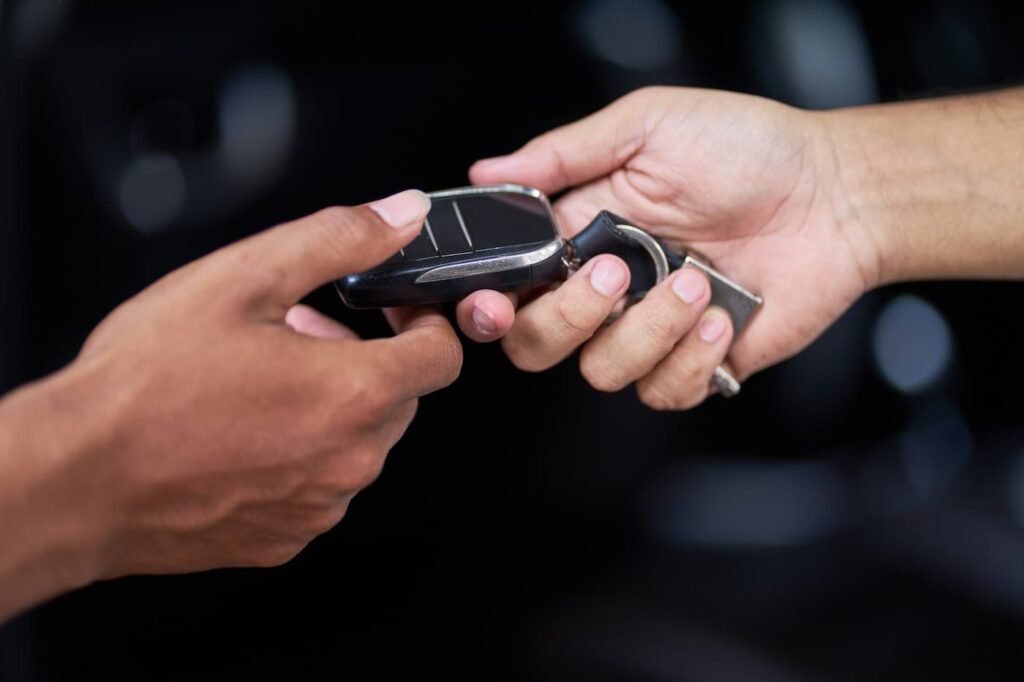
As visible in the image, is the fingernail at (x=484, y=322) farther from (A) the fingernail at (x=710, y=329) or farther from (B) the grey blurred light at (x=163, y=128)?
(B) the grey blurred light at (x=163, y=128)

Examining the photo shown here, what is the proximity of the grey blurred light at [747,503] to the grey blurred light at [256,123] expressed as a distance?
0.60m

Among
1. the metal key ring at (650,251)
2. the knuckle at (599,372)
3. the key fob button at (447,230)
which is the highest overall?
the key fob button at (447,230)

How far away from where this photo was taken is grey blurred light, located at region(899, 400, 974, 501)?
49.5 inches

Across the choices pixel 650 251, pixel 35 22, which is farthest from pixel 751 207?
pixel 35 22

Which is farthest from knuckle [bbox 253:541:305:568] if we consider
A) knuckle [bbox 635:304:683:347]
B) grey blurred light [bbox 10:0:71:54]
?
grey blurred light [bbox 10:0:71:54]

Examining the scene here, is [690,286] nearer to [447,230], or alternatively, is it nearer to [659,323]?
[659,323]

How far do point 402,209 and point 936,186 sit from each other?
1.76 ft

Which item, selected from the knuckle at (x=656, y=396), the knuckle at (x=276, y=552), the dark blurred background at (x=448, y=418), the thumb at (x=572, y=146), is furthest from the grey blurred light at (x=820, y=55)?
the knuckle at (x=276, y=552)

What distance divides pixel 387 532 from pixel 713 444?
0.42m

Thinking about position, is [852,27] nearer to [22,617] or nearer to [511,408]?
[511,408]

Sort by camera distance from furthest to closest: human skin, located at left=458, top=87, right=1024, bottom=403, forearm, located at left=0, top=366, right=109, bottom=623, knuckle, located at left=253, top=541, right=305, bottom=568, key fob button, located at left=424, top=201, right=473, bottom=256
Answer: human skin, located at left=458, top=87, right=1024, bottom=403 < key fob button, located at left=424, top=201, right=473, bottom=256 < knuckle, located at left=253, top=541, right=305, bottom=568 < forearm, located at left=0, top=366, right=109, bottom=623

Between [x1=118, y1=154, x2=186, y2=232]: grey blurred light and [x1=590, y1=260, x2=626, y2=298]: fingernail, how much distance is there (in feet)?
1.81

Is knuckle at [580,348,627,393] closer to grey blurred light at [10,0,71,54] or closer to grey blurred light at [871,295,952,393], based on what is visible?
grey blurred light at [871,295,952,393]

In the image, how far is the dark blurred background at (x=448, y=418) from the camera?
3.49 feet
